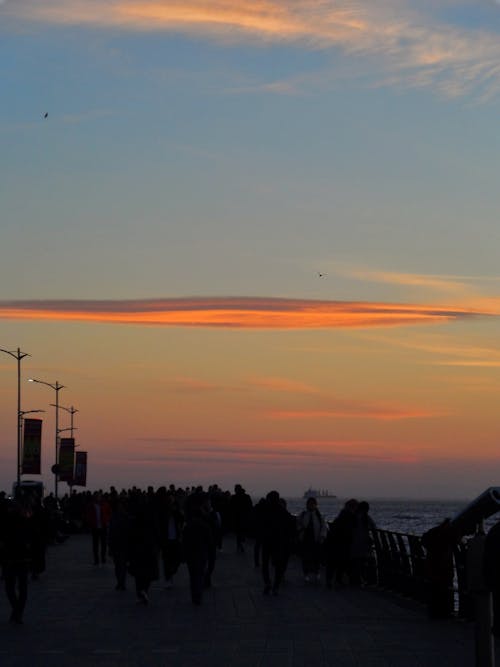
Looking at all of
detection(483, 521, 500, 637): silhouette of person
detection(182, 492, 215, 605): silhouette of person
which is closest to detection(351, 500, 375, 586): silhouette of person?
detection(182, 492, 215, 605): silhouette of person

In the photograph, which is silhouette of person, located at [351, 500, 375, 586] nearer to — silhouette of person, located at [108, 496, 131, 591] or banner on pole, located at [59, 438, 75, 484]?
silhouette of person, located at [108, 496, 131, 591]

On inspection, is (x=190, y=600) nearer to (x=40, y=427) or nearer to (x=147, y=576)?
(x=147, y=576)

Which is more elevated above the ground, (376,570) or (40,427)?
(40,427)

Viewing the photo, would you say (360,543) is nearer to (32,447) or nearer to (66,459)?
(32,447)

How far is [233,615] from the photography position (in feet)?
78.7

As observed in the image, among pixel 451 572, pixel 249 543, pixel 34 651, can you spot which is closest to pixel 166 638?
pixel 34 651

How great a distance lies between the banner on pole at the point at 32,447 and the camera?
218 ft

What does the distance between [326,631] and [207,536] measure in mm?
7251

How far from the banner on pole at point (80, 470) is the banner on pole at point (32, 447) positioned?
26790 millimetres

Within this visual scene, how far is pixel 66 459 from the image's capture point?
274 ft

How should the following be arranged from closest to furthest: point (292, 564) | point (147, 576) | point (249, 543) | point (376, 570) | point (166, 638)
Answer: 1. point (166, 638)
2. point (147, 576)
3. point (376, 570)
4. point (292, 564)
5. point (249, 543)

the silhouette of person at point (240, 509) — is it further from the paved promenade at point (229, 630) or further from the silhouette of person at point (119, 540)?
the silhouette of person at point (119, 540)

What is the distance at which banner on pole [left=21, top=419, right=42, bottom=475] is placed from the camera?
66.6 metres

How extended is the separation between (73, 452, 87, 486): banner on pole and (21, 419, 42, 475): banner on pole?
1055 inches
